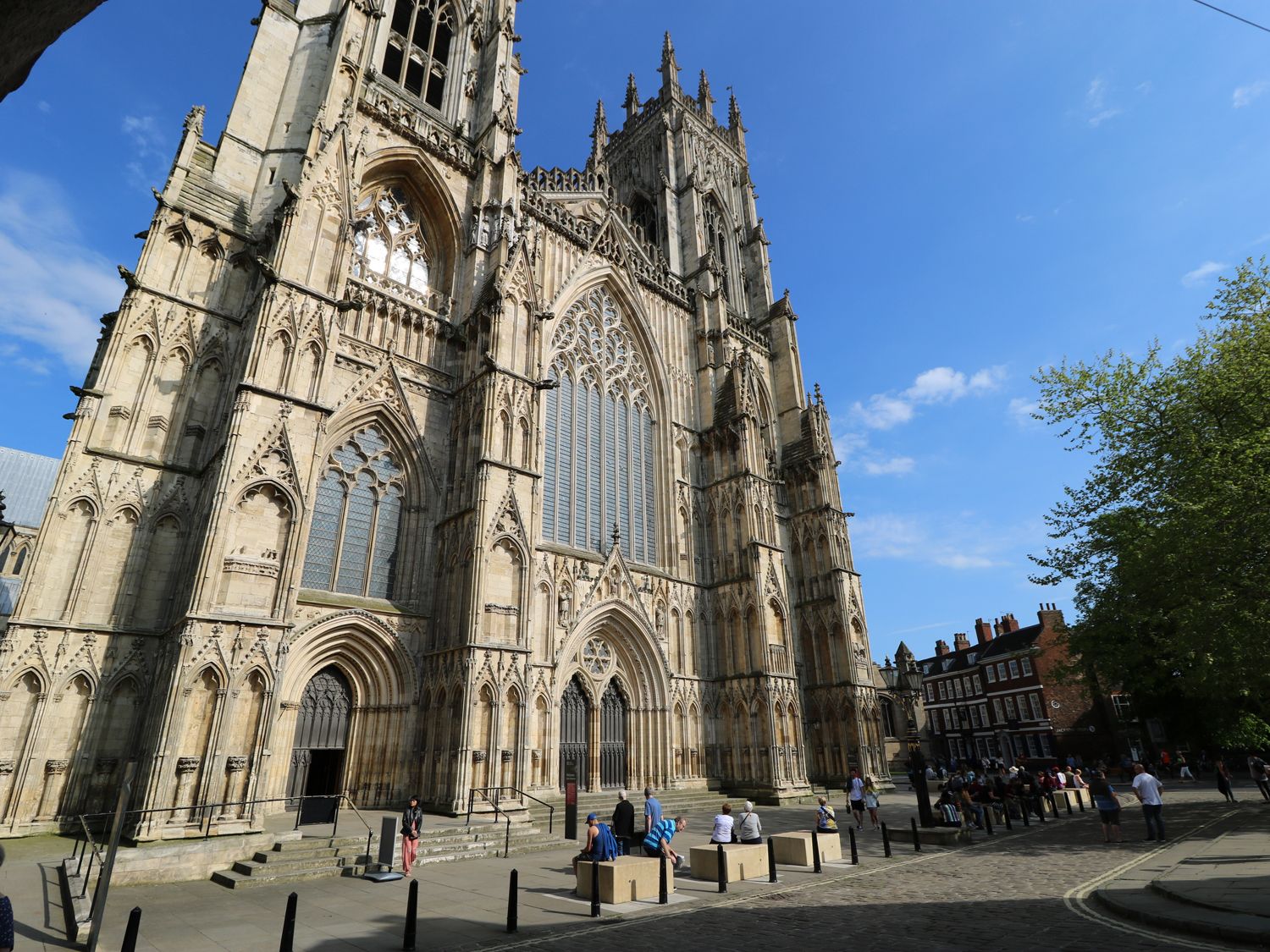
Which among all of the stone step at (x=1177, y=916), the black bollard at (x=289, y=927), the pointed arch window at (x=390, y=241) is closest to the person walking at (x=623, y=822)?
the black bollard at (x=289, y=927)

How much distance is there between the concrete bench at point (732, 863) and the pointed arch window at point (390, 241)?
58.9 ft

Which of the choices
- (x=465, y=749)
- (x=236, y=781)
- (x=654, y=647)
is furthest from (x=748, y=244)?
(x=236, y=781)

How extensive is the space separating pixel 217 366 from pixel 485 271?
8.70 meters

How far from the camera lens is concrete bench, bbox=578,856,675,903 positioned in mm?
8914

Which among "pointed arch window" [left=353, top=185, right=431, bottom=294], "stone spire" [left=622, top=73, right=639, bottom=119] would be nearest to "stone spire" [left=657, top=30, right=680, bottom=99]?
"stone spire" [left=622, top=73, right=639, bottom=119]

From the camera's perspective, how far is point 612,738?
20797mm

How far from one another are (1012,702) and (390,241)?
49448 millimetres

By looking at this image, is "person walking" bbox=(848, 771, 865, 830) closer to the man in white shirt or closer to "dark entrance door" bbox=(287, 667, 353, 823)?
the man in white shirt

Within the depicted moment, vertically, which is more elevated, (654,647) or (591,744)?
(654,647)

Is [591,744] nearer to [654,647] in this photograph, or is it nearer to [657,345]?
[654,647]

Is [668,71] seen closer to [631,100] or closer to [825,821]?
[631,100]

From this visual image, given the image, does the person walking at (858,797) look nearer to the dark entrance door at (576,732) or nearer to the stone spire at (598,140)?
the dark entrance door at (576,732)

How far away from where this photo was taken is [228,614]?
41.0 ft

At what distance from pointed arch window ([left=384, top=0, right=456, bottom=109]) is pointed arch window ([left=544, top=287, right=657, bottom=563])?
411 inches
